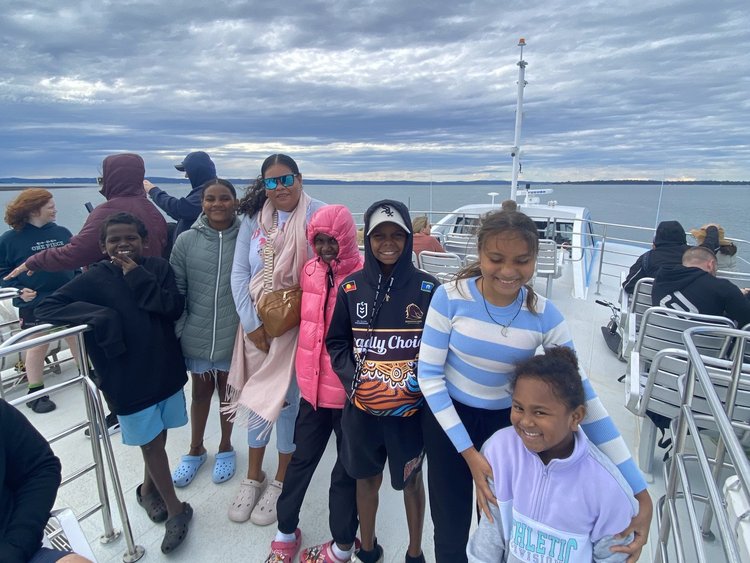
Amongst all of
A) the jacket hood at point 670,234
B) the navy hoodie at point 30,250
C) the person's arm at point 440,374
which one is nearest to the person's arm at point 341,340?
the person's arm at point 440,374

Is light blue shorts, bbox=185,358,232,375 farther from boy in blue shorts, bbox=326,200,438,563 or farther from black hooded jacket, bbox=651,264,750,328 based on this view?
black hooded jacket, bbox=651,264,750,328

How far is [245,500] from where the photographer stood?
2.27 metres

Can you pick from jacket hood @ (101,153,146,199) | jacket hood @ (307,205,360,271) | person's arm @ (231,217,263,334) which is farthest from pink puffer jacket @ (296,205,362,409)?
jacket hood @ (101,153,146,199)

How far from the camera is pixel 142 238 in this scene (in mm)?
1997

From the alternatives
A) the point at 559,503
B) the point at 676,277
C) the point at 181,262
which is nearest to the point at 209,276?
the point at 181,262

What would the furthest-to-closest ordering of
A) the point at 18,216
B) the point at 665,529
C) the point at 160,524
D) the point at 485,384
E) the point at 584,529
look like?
the point at 18,216, the point at 160,524, the point at 665,529, the point at 485,384, the point at 584,529

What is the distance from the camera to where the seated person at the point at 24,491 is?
127cm

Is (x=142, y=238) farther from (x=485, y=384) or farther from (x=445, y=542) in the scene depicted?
(x=445, y=542)

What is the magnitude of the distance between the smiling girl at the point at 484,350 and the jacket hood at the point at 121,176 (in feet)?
6.62

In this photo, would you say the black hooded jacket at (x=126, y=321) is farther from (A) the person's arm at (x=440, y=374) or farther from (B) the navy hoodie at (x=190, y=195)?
(A) the person's arm at (x=440, y=374)

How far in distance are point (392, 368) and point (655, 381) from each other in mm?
1764

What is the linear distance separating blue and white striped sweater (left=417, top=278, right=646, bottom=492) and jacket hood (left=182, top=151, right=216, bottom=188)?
6.37 feet

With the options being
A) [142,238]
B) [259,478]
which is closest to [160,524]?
[259,478]

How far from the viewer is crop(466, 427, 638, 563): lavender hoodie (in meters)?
1.22
